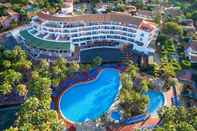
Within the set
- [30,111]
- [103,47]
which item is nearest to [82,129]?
[30,111]

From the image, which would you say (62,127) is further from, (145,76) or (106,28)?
(106,28)

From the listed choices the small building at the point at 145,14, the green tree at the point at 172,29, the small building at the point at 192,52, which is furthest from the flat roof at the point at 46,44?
the small building at the point at 192,52

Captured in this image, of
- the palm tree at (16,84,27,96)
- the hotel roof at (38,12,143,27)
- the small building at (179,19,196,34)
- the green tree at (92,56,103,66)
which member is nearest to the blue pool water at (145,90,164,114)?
the green tree at (92,56,103,66)

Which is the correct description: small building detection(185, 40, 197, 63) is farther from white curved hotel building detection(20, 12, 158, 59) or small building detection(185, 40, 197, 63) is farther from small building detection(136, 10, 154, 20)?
Result: small building detection(136, 10, 154, 20)

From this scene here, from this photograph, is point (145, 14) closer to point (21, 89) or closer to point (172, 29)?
point (172, 29)

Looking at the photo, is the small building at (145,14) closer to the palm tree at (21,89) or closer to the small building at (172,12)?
the small building at (172,12)
